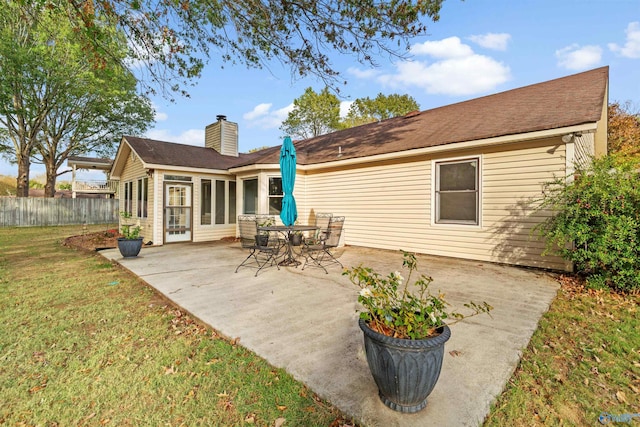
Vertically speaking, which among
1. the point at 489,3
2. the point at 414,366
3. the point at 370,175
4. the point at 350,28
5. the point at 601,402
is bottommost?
the point at 601,402

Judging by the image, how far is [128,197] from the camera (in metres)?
11.9

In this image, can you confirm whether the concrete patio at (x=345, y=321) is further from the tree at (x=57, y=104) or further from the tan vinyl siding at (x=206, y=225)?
the tree at (x=57, y=104)

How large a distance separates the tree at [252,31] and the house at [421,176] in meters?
3.04

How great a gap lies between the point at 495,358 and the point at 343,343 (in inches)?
51.4

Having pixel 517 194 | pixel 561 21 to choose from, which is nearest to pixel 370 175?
pixel 517 194

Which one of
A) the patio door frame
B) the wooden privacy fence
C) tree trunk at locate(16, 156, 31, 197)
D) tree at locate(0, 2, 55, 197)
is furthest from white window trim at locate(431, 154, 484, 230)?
tree trunk at locate(16, 156, 31, 197)

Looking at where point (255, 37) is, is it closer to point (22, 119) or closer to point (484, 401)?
point (484, 401)

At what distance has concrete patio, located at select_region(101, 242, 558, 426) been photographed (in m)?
1.97

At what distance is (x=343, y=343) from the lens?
274 centimetres

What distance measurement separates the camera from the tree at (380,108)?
25.5m

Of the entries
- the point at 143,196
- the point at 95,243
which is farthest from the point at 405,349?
the point at 95,243

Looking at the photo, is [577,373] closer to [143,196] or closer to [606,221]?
[606,221]

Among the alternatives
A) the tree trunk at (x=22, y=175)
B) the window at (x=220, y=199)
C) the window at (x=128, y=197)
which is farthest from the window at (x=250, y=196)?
the tree trunk at (x=22, y=175)

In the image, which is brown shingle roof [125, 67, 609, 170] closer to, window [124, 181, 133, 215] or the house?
the house
